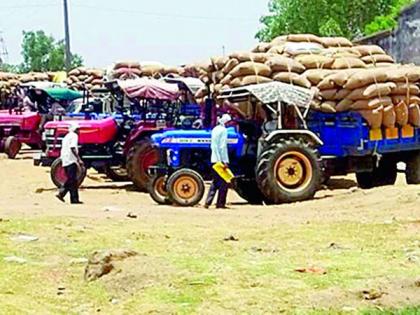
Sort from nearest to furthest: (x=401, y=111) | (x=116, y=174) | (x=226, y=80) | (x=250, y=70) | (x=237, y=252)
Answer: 1. (x=237, y=252)
2. (x=401, y=111)
3. (x=250, y=70)
4. (x=226, y=80)
5. (x=116, y=174)

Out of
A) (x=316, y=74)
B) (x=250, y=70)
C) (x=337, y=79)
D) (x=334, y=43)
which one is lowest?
(x=337, y=79)

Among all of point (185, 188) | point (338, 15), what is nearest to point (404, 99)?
point (185, 188)

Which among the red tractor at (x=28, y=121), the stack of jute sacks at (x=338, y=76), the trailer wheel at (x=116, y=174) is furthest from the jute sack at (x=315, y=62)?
the red tractor at (x=28, y=121)

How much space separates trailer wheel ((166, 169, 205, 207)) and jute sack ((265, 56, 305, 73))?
291 cm

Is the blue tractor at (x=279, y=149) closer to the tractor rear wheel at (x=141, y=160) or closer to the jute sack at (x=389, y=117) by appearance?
the jute sack at (x=389, y=117)

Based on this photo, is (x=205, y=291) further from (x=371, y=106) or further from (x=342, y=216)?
(x=371, y=106)

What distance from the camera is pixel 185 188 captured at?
17156 mm

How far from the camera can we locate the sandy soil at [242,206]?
14156 millimetres

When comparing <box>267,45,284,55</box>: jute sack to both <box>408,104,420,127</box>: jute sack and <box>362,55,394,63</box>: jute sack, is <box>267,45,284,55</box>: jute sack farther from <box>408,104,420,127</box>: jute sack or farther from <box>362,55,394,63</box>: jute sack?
<box>408,104,420,127</box>: jute sack

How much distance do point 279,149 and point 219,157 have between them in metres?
1.12

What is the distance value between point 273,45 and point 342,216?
8027 millimetres

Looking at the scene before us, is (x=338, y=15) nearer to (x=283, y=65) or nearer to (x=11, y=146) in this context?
(x=11, y=146)

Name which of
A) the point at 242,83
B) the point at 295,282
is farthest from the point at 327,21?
the point at 295,282

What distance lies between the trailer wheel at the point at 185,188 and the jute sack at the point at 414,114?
13.2 feet
